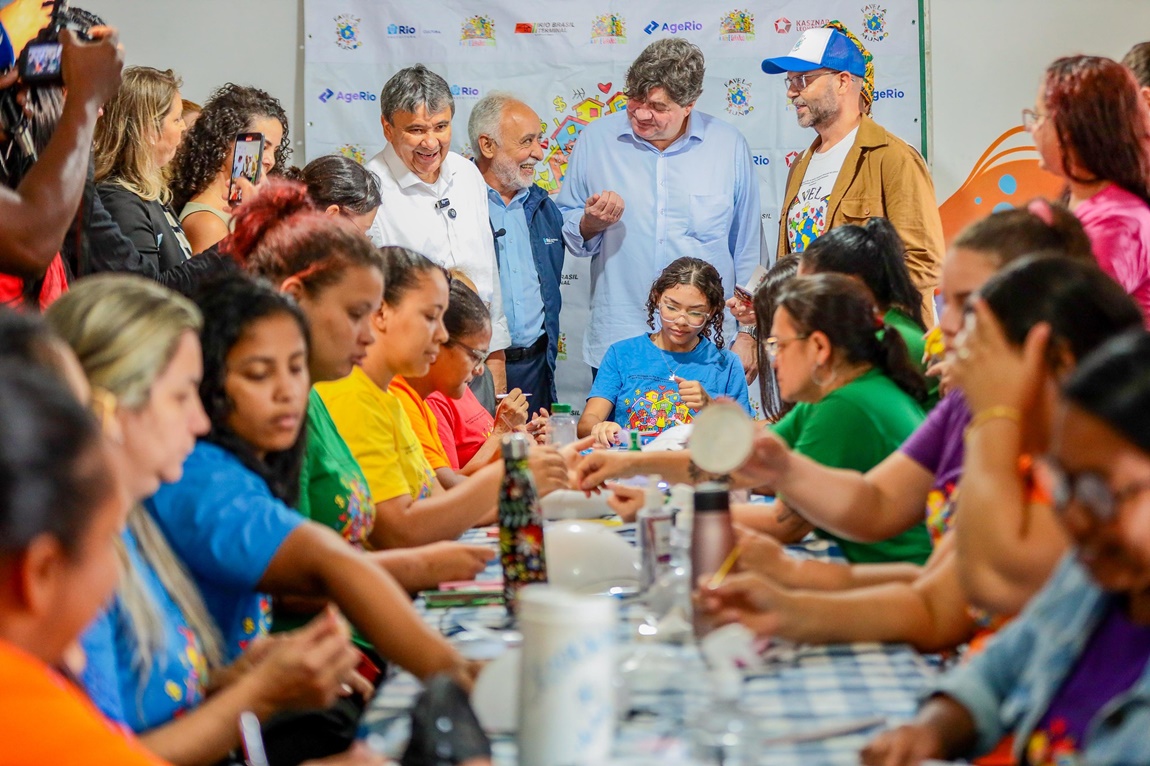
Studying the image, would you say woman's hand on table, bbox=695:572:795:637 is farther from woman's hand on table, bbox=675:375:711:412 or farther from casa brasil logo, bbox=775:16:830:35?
casa brasil logo, bbox=775:16:830:35

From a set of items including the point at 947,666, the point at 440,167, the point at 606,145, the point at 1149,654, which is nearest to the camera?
the point at 1149,654

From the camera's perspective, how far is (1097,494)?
36.5 inches

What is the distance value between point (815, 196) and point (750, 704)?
3.57 meters

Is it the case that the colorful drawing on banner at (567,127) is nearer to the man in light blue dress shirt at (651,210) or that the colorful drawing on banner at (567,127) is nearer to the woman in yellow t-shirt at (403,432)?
the man in light blue dress shirt at (651,210)

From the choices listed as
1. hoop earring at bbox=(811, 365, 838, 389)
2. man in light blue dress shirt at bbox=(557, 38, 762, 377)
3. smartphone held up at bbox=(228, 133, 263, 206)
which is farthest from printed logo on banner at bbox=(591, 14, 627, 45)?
hoop earring at bbox=(811, 365, 838, 389)

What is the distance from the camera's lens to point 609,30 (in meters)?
5.71

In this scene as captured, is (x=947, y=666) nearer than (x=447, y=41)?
Yes

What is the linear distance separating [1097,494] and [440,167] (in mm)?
4191

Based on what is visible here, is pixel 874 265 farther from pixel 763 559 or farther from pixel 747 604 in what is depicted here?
pixel 747 604

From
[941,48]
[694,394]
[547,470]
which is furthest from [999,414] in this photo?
[941,48]

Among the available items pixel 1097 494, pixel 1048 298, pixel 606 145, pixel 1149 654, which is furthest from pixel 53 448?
pixel 606 145

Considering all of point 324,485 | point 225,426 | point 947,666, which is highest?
point 225,426

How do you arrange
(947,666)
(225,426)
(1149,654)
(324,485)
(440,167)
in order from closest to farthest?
(1149,654), (947,666), (225,426), (324,485), (440,167)

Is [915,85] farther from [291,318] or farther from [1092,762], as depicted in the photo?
[1092,762]
